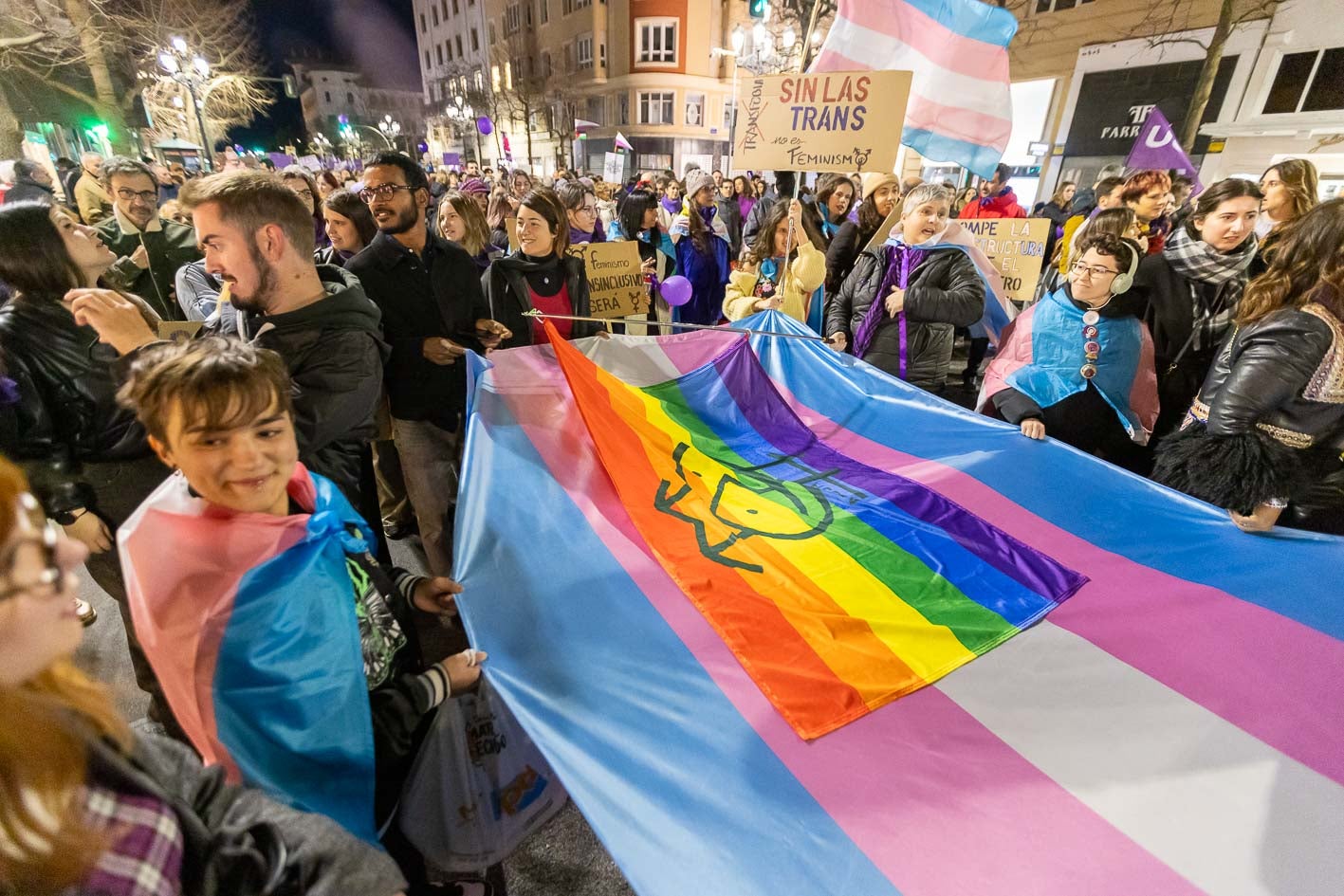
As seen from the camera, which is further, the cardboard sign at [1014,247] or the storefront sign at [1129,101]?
the storefront sign at [1129,101]

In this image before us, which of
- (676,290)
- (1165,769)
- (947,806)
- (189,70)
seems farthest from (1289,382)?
(189,70)

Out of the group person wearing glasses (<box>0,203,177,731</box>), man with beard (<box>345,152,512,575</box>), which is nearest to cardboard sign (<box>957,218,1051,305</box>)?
man with beard (<box>345,152,512,575</box>)

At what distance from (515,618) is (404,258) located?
6.67 ft

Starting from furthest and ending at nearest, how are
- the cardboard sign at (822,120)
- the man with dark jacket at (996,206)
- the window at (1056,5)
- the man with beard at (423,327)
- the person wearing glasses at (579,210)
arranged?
the window at (1056,5)
the man with dark jacket at (996,206)
the person wearing glasses at (579,210)
the cardboard sign at (822,120)
the man with beard at (423,327)

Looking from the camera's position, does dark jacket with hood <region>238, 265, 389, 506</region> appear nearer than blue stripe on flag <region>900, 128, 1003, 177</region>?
Yes

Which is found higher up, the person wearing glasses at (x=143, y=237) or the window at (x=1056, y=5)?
the window at (x=1056, y=5)

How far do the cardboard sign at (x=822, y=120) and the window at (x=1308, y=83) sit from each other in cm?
1395

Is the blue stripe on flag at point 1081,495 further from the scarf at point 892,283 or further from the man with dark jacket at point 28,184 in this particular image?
the man with dark jacket at point 28,184

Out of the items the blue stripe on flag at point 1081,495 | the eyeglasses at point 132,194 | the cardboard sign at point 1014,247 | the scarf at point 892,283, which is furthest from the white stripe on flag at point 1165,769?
the eyeglasses at point 132,194

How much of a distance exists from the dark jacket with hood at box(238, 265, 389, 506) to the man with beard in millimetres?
727

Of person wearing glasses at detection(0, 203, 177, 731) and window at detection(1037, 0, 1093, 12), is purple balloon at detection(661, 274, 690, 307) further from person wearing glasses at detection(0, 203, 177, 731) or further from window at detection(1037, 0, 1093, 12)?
window at detection(1037, 0, 1093, 12)

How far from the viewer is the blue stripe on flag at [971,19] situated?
404cm

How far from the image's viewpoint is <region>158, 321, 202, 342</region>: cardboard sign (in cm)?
232

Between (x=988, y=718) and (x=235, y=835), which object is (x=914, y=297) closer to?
(x=988, y=718)
